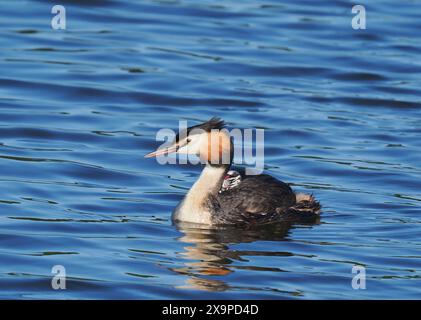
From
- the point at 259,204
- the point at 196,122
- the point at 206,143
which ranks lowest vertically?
the point at 259,204

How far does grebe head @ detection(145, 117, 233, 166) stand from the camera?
12.6m

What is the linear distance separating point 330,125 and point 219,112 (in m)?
1.54

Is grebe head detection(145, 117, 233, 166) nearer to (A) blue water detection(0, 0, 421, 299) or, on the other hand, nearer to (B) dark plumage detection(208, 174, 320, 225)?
(B) dark plumage detection(208, 174, 320, 225)

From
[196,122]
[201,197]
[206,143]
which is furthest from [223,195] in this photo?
[196,122]

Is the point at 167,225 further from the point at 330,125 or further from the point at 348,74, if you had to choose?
the point at 348,74

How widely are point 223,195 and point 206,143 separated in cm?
64

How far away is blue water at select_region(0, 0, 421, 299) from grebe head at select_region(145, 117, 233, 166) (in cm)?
74

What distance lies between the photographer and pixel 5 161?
14570 millimetres

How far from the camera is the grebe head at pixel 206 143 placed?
498 inches

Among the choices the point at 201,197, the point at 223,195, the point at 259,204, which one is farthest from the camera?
the point at 223,195

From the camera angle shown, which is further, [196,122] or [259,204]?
[196,122]

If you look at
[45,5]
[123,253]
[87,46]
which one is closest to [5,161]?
[123,253]

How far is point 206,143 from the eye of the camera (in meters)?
12.7

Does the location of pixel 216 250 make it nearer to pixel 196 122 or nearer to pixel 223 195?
pixel 223 195
